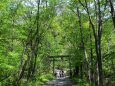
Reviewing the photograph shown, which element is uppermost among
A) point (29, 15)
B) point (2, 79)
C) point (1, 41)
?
point (29, 15)

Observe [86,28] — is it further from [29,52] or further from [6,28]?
[6,28]

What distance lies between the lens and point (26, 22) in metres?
24.8

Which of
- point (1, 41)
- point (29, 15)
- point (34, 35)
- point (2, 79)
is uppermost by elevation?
point (29, 15)

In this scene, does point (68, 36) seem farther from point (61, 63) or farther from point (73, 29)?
point (61, 63)

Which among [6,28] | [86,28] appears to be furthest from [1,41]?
[86,28]

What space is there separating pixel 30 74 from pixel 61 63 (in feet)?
130

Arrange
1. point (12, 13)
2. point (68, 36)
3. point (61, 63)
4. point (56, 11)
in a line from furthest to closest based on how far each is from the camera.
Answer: point (61, 63) → point (68, 36) → point (56, 11) → point (12, 13)

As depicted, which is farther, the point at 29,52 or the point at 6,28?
the point at 29,52

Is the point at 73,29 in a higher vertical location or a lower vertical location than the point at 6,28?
higher

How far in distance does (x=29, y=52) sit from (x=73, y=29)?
23.8 ft

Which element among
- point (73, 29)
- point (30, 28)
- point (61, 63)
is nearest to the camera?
point (30, 28)

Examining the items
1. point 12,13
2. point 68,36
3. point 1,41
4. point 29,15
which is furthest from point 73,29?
point 1,41

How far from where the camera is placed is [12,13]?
2120 centimetres

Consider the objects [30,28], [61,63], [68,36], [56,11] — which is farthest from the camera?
[61,63]
